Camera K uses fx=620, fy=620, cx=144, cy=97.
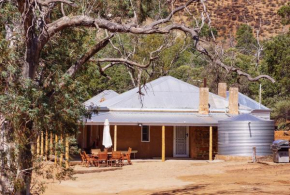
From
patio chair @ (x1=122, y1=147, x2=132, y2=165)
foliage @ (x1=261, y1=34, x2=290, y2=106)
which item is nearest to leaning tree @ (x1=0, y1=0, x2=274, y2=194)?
patio chair @ (x1=122, y1=147, x2=132, y2=165)

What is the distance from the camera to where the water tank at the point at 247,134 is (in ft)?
95.0

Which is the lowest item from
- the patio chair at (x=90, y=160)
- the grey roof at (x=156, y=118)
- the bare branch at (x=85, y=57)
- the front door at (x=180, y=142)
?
the patio chair at (x=90, y=160)

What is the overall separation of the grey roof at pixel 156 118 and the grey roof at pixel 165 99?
0.49 metres

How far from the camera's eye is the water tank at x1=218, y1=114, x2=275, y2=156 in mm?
28953

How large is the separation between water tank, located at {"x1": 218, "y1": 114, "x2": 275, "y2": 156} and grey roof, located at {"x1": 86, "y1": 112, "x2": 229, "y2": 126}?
823 millimetres

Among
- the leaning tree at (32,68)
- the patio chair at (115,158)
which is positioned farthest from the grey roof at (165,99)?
the leaning tree at (32,68)

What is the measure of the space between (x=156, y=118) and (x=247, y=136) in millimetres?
4527

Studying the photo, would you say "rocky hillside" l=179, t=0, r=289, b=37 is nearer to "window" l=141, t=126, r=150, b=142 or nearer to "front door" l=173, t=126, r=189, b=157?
"front door" l=173, t=126, r=189, b=157

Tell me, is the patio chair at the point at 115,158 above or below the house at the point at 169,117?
below

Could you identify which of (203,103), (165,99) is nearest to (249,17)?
(165,99)

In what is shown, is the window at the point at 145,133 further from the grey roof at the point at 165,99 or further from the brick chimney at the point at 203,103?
the brick chimney at the point at 203,103

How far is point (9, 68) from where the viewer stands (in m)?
12.0

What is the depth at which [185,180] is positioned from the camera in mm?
21875

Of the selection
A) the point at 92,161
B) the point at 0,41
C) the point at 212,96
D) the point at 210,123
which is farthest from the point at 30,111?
the point at 212,96
